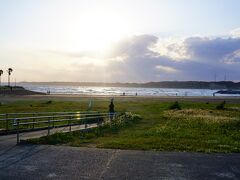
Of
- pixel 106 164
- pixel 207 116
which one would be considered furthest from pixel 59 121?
pixel 106 164

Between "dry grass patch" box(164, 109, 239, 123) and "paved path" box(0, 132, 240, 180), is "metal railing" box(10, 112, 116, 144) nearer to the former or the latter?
"paved path" box(0, 132, 240, 180)

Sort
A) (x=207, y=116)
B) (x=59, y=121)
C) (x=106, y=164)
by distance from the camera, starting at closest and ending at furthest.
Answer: (x=106, y=164)
(x=59, y=121)
(x=207, y=116)

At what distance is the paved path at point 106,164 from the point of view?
10.6 meters

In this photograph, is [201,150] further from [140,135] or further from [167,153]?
[140,135]

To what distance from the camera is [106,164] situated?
475 inches

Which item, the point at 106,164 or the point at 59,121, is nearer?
the point at 106,164

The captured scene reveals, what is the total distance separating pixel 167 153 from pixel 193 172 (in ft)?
10.4

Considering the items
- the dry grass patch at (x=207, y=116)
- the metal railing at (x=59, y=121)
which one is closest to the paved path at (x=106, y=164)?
the metal railing at (x=59, y=121)

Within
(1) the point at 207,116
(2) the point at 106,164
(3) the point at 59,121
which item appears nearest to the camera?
(2) the point at 106,164

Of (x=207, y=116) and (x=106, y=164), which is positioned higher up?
(x=106, y=164)

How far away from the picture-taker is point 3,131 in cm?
2011

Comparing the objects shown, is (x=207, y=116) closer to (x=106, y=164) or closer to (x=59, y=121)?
(x=59, y=121)

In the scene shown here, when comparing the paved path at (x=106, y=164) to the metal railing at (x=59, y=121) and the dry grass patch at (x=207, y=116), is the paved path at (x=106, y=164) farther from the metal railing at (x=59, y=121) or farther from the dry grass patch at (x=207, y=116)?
the dry grass patch at (x=207, y=116)

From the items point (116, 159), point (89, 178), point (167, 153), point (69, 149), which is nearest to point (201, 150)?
point (167, 153)
